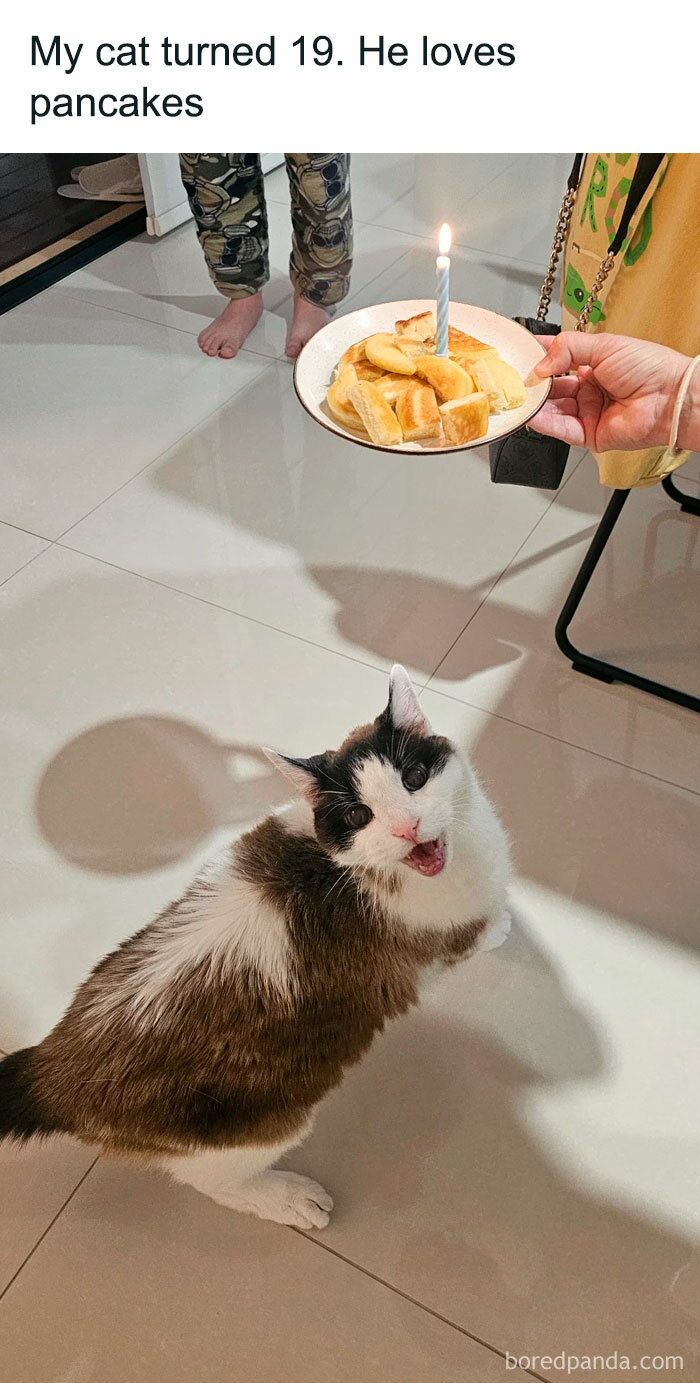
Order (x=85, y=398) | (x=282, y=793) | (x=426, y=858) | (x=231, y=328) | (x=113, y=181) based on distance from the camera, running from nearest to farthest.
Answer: (x=426, y=858) < (x=282, y=793) < (x=85, y=398) < (x=231, y=328) < (x=113, y=181)

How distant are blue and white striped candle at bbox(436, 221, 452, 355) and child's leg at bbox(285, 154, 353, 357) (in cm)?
138

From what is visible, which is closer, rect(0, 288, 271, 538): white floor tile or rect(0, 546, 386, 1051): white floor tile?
rect(0, 546, 386, 1051): white floor tile

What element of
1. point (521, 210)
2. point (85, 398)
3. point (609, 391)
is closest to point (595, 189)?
A: point (609, 391)

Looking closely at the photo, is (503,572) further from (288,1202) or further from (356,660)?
(288,1202)

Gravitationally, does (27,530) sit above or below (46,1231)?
above

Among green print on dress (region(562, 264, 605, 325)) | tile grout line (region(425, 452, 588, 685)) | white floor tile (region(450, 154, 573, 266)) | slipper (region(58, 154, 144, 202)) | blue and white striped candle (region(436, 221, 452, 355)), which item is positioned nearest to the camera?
blue and white striped candle (region(436, 221, 452, 355))

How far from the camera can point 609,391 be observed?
1.16m

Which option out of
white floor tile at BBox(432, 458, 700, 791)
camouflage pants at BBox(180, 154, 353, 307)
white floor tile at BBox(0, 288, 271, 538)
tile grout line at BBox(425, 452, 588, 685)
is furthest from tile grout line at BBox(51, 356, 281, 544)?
white floor tile at BBox(432, 458, 700, 791)

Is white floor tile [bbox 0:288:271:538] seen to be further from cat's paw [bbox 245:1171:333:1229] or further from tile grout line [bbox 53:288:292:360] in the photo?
cat's paw [bbox 245:1171:333:1229]

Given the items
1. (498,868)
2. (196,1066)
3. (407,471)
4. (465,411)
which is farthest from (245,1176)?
(407,471)

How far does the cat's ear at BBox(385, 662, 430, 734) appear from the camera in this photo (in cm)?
103

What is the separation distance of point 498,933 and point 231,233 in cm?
181

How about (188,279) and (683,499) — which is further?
(188,279)
